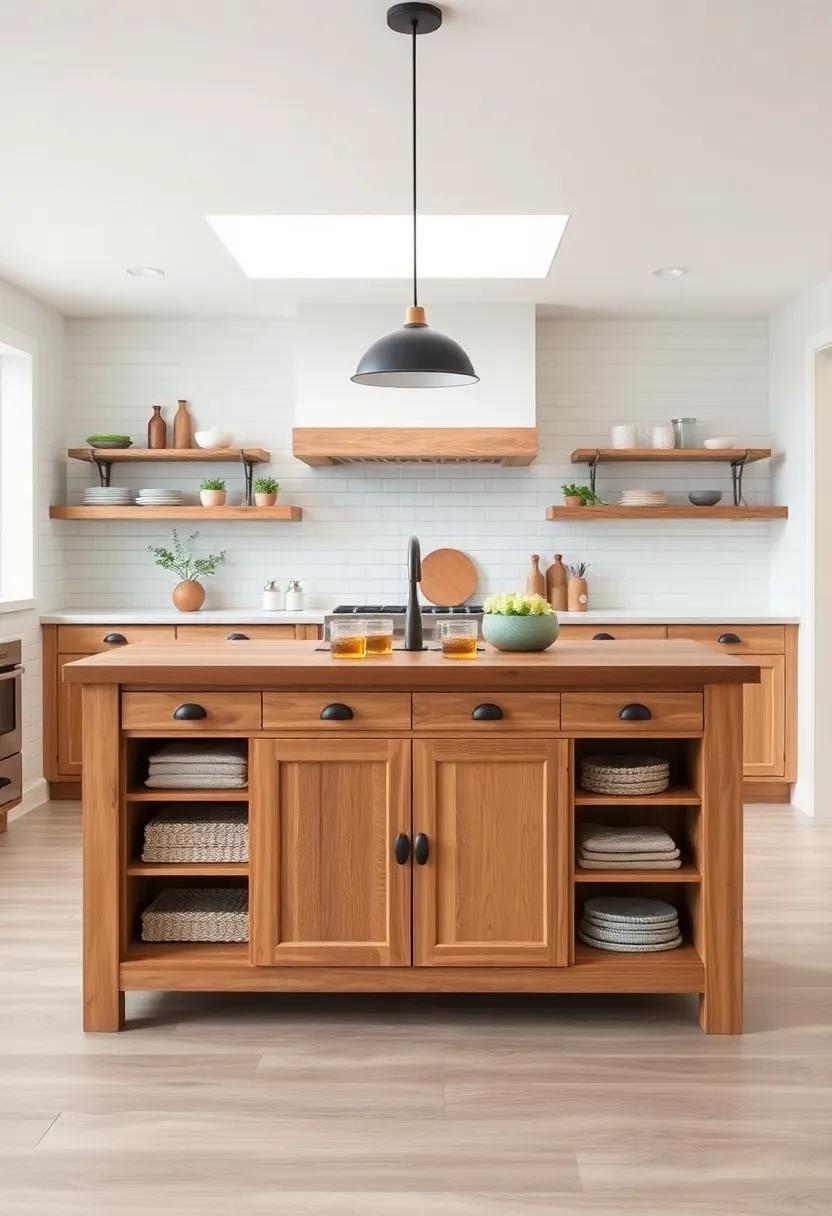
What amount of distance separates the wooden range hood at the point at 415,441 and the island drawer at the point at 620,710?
9.74 ft

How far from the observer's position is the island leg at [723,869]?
3064 mm

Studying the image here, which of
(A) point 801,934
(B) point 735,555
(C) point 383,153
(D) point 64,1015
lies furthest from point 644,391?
(D) point 64,1015

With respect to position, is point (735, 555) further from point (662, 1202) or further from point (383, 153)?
point (662, 1202)

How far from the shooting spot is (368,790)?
10.2ft

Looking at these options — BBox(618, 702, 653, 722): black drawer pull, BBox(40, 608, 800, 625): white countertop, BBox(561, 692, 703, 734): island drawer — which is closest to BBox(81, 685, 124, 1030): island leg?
BBox(561, 692, 703, 734): island drawer

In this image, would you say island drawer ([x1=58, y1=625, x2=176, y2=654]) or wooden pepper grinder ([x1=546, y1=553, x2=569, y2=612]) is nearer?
island drawer ([x1=58, y1=625, x2=176, y2=654])

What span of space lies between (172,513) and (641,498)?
2.58 metres

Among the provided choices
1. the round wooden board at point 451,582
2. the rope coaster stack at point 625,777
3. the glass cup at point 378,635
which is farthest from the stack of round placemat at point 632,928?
the round wooden board at point 451,582

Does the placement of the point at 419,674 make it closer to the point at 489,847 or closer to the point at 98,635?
the point at 489,847

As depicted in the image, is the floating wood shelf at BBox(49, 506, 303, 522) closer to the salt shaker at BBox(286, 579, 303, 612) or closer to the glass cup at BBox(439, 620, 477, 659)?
the salt shaker at BBox(286, 579, 303, 612)

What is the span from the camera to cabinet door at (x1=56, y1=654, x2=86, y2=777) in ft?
19.5

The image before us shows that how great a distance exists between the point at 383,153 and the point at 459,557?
2.93 metres

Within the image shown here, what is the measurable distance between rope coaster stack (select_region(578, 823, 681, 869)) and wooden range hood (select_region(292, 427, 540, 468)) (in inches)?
120

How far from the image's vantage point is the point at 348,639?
326 centimetres
